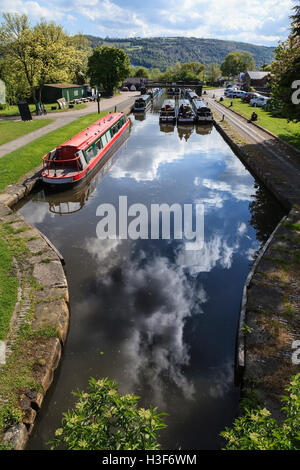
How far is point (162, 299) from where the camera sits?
30.9ft

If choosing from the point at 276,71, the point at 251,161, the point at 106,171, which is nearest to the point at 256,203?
the point at 251,161

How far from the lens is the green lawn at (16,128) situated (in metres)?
24.8

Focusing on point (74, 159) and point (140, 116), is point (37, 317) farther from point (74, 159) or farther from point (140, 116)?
point (140, 116)

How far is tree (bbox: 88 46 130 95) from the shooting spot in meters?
56.4

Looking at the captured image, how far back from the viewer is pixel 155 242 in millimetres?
12398

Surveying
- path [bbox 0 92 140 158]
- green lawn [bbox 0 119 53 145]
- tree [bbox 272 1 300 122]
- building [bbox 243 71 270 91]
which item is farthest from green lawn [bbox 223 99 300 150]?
building [bbox 243 71 270 91]

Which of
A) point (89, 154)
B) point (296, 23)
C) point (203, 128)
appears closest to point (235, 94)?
point (203, 128)

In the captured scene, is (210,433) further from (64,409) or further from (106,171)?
(106,171)

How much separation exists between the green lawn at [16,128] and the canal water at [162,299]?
11758mm

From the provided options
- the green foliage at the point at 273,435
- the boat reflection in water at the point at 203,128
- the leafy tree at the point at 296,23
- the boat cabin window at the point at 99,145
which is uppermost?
the leafy tree at the point at 296,23

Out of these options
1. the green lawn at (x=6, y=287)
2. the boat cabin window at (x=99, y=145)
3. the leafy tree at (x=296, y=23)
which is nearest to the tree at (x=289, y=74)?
the leafy tree at (x=296, y=23)

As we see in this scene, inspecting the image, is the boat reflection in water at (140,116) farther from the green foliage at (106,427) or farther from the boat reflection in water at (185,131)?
the green foliage at (106,427)

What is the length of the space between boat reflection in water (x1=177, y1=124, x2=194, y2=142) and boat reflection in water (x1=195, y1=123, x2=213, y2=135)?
0.73 m

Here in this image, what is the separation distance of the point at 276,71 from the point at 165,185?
1308 cm
